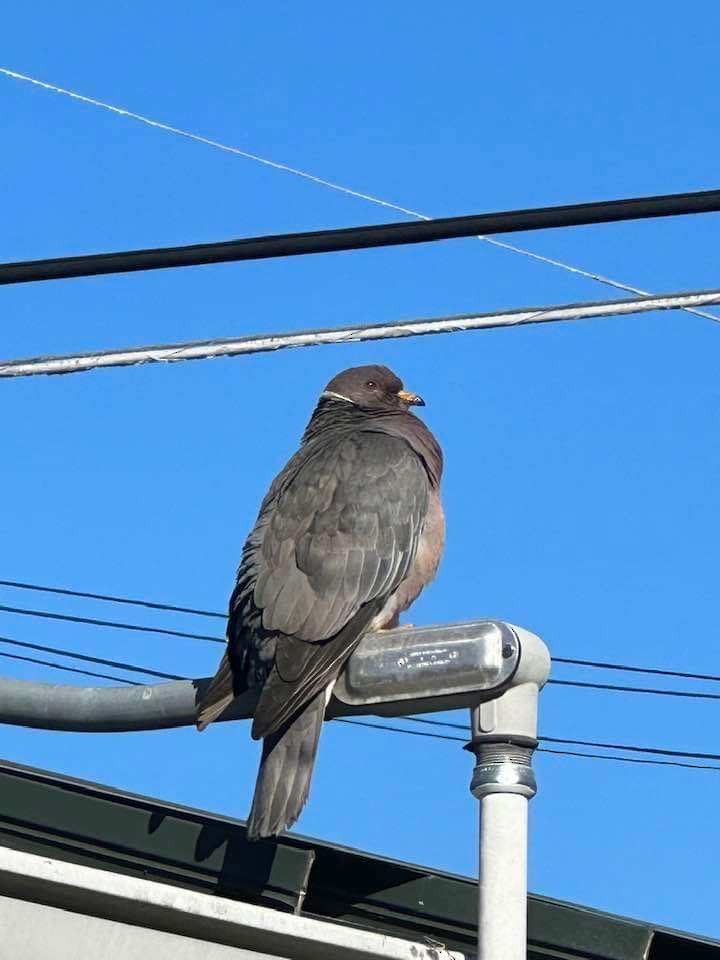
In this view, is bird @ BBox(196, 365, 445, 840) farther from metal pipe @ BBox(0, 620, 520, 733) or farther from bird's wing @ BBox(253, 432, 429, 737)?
metal pipe @ BBox(0, 620, 520, 733)

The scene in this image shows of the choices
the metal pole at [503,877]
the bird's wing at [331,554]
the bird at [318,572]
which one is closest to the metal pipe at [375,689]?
the bird at [318,572]

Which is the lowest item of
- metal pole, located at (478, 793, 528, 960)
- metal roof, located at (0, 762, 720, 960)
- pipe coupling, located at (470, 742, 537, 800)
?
metal pole, located at (478, 793, 528, 960)

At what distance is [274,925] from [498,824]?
92 cm

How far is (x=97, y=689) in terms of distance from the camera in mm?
3951

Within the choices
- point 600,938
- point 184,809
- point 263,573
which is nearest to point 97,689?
point 184,809

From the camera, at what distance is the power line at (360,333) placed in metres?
4.82

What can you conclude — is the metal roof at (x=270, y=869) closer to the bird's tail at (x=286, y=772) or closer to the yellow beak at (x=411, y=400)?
the bird's tail at (x=286, y=772)

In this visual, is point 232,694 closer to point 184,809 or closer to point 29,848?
point 184,809

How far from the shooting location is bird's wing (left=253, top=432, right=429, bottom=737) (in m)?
4.80

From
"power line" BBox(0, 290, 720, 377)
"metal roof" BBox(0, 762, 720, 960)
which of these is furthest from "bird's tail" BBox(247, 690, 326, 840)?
"power line" BBox(0, 290, 720, 377)

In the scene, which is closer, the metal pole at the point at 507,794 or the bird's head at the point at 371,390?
the metal pole at the point at 507,794

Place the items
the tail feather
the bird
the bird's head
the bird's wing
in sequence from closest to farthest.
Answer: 1. the tail feather
2. the bird
3. the bird's wing
4. the bird's head

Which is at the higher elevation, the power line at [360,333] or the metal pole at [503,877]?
the power line at [360,333]

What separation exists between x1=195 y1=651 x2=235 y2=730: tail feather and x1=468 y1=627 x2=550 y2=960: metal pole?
88 centimetres
